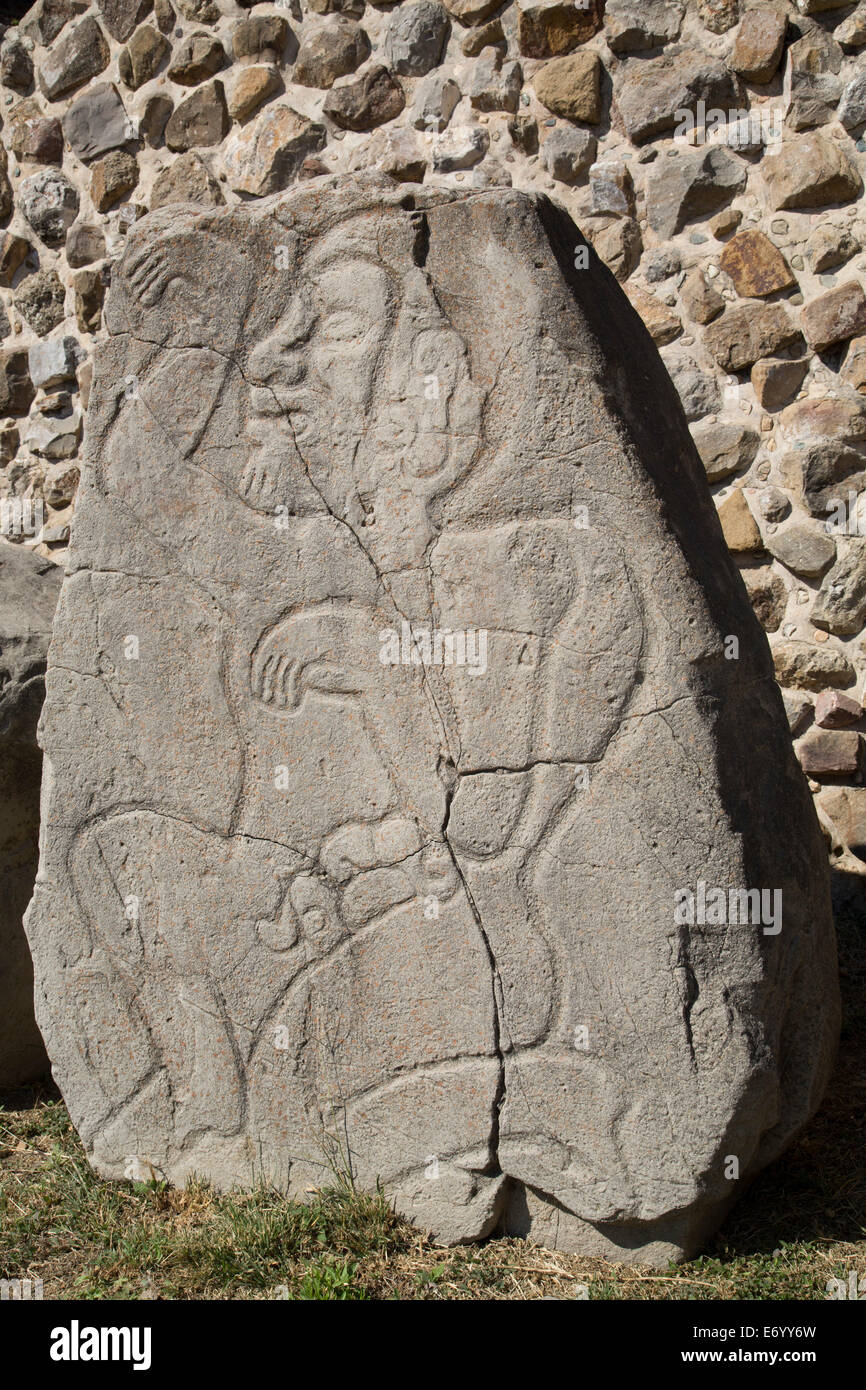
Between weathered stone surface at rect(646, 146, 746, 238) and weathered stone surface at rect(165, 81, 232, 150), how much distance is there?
1740 mm

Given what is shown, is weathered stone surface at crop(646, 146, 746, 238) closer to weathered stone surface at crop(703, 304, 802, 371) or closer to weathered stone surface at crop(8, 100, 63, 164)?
weathered stone surface at crop(703, 304, 802, 371)

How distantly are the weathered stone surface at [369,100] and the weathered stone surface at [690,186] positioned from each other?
1.00 meters

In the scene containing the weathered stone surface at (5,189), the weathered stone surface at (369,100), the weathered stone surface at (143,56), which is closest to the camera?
the weathered stone surface at (369,100)

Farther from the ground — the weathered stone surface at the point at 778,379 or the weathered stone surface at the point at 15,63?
the weathered stone surface at the point at 15,63

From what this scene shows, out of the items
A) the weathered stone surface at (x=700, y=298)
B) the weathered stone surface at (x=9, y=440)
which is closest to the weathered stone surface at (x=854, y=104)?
the weathered stone surface at (x=700, y=298)

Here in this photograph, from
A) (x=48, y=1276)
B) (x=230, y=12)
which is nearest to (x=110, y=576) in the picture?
(x=48, y=1276)

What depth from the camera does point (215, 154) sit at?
4594 millimetres

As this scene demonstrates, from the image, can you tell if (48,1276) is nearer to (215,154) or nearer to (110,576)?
(110,576)

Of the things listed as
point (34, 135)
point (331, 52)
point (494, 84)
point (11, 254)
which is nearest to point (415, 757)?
point (494, 84)

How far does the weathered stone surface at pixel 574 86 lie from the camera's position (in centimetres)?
381

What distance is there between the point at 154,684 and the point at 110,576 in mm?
229

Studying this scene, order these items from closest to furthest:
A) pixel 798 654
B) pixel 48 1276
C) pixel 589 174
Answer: pixel 48 1276 < pixel 798 654 < pixel 589 174

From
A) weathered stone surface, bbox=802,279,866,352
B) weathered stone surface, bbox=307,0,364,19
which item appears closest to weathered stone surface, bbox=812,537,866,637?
weathered stone surface, bbox=802,279,866,352
